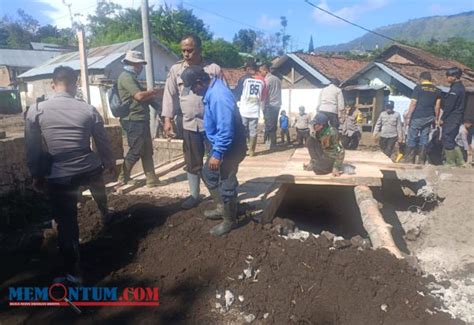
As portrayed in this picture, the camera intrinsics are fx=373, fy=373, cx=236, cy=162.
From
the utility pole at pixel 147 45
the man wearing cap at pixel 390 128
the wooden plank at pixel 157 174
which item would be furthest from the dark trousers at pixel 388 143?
the utility pole at pixel 147 45

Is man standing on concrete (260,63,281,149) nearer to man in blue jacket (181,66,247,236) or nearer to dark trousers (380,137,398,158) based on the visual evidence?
dark trousers (380,137,398,158)

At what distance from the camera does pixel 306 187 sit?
283 inches

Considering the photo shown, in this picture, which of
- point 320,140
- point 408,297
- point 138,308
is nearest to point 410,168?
point 320,140

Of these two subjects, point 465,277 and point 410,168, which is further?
point 410,168

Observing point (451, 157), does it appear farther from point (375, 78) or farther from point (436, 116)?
point (375, 78)

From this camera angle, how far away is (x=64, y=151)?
3213 millimetres

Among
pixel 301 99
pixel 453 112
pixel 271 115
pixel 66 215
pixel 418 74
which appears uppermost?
pixel 418 74

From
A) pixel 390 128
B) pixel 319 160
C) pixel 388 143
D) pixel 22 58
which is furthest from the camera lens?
pixel 22 58

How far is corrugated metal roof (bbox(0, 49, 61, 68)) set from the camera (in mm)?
41031

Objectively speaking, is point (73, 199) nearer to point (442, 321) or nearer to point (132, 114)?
point (132, 114)

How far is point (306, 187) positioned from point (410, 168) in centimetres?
186

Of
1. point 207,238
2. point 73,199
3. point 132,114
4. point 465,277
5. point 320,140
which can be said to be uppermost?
point 132,114

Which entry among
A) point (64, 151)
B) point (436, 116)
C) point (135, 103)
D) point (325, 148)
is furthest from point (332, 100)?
point (64, 151)

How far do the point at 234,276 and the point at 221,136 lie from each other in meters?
1.28
